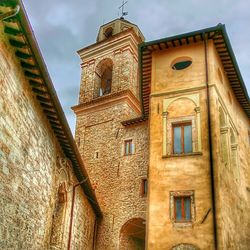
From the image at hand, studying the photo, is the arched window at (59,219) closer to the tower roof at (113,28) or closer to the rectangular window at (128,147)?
the rectangular window at (128,147)

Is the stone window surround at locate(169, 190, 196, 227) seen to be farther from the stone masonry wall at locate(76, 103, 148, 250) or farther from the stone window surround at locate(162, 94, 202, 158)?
the stone masonry wall at locate(76, 103, 148, 250)

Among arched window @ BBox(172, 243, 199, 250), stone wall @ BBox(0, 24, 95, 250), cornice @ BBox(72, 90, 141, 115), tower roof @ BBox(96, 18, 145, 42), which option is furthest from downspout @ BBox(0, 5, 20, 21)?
tower roof @ BBox(96, 18, 145, 42)

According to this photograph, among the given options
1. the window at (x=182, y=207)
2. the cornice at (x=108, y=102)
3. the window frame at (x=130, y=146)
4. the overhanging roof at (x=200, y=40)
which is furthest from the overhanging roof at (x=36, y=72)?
the cornice at (x=108, y=102)

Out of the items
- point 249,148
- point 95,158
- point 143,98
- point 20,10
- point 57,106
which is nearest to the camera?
point 20,10

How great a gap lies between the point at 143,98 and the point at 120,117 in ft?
16.8

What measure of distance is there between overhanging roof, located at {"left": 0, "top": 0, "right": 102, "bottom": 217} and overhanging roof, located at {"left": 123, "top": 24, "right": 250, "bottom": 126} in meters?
3.87

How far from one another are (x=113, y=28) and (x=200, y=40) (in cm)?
1363

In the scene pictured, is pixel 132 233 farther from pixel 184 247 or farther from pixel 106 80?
pixel 106 80

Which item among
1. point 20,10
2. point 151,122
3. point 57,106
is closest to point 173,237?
point 151,122

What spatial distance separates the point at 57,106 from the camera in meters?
10.9

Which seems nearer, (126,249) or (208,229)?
(208,229)

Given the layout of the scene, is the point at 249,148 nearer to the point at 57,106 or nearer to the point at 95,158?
the point at 95,158

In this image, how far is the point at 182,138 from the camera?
1190cm

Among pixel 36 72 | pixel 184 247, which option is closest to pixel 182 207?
pixel 184 247
